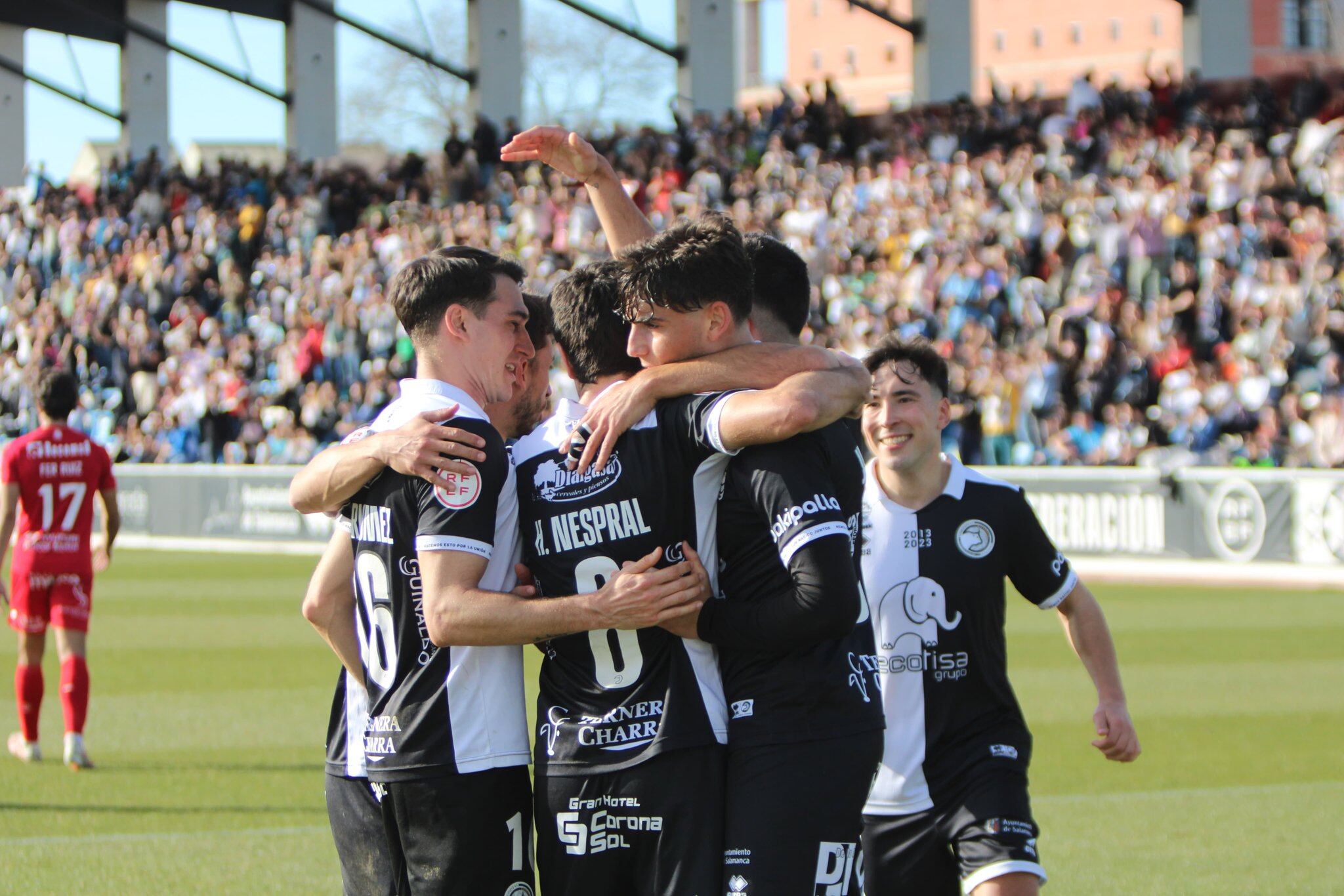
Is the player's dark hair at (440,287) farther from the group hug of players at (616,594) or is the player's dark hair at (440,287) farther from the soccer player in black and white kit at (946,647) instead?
the soccer player in black and white kit at (946,647)

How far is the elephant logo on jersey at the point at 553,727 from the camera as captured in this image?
346cm

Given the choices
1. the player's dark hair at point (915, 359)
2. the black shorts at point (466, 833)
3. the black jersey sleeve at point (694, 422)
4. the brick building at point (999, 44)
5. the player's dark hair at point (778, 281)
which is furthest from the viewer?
the brick building at point (999, 44)

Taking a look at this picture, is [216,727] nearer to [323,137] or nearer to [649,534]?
[649,534]

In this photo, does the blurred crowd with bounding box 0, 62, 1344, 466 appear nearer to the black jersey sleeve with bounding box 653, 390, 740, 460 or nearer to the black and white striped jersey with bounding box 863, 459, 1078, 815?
the black and white striped jersey with bounding box 863, 459, 1078, 815

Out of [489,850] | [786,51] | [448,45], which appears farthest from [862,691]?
[786,51]

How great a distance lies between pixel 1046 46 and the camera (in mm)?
93562

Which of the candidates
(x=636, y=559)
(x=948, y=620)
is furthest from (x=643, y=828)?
(x=948, y=620)

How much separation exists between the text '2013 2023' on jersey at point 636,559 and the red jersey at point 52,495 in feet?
20.8

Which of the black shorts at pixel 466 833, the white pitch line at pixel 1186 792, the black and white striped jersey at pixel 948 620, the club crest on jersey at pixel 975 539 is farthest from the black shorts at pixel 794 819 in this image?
the white pitch line at pixel 1186 792

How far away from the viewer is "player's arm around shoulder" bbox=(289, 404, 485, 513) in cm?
344

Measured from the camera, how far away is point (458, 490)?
11.2ft

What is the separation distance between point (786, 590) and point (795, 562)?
11cm

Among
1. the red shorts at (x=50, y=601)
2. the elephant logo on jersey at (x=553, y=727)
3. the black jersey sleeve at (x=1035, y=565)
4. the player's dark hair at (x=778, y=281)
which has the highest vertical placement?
the player's dark hair at (x=778, y=281)

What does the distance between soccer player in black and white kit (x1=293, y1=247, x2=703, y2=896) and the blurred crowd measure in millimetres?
15533
